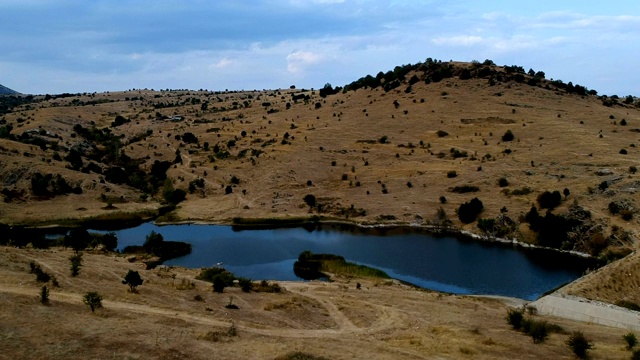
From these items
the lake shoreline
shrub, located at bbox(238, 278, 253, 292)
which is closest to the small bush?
shrub, located at bbox(238, 278, 253, 292)

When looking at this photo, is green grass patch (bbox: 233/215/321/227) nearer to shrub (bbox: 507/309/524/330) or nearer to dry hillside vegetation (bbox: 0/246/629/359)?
dry hillside vegetation (bbox: 0/246/629/359)

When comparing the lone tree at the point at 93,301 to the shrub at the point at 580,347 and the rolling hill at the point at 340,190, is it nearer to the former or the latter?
the rolling hill at the point at 340,190

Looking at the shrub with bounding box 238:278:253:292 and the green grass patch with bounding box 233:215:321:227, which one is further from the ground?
the green grass patch with bounding box 233:215:321:227

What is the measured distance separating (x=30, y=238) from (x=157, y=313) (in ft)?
128

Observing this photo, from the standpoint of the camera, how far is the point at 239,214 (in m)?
85.1

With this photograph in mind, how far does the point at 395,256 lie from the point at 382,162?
38380 millimetres

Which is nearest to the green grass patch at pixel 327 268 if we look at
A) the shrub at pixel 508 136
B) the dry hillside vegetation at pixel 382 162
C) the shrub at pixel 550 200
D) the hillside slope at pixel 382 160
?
the hillside slope at pixel 382 160

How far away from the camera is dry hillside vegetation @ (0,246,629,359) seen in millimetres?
24812

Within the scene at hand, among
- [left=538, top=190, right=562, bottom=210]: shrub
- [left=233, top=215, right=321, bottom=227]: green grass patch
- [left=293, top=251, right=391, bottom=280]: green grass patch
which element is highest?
[left=538, top=190, right=562, bottom=210]: shrub

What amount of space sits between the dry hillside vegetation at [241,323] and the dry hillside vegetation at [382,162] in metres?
31.1

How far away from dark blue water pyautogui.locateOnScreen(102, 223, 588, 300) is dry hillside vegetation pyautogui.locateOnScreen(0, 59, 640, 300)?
537 centimetres

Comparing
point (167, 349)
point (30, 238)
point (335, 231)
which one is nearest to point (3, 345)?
point (167, 349)

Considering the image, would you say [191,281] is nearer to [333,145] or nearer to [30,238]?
[30,238]

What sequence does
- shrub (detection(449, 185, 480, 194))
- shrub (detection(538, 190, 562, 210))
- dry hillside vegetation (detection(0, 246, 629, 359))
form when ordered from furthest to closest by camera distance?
shrub (detection(449, 185, 480, 194)) < shrub (detection(538, 190, 562, 210)) < dry hillside vegetation (detection(0, 246, 629, 359))
